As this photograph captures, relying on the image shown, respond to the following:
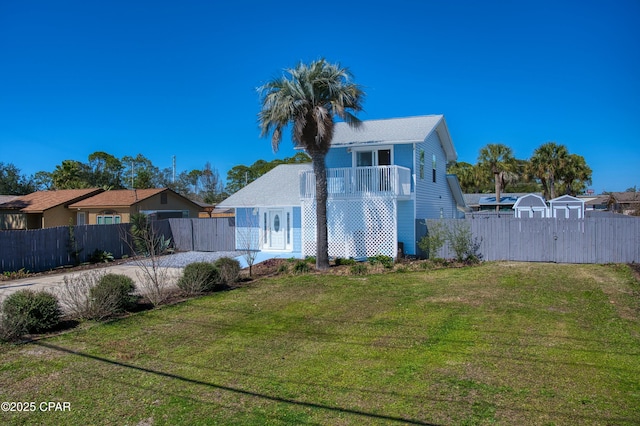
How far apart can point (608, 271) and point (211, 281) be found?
39.9 feet

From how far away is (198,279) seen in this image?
1152cm

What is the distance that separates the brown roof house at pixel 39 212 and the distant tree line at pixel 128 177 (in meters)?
7.93

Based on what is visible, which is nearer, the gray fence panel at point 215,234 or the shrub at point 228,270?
the shrub at point 228,270

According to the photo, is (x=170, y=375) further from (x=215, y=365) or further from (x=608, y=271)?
(x=608, y=271)

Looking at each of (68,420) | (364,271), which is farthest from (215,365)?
(364,271)

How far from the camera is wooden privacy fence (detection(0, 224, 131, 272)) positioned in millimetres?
16141

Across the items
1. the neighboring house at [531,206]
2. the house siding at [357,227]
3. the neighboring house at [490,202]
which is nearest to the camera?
the house siding at [357,227]

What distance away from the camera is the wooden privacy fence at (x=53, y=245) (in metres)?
16.1

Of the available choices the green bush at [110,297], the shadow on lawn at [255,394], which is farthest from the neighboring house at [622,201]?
the shadow on lawn at [255,394]

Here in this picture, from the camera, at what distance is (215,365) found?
6273mm

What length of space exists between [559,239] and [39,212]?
28571 mm

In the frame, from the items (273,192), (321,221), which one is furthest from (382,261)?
(273,192)

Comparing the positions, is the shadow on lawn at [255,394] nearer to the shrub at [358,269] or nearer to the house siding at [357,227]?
the shrub at [358,269]

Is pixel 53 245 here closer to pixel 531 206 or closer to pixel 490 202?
pixel 531 206
